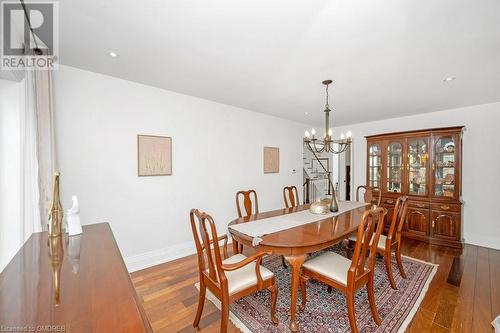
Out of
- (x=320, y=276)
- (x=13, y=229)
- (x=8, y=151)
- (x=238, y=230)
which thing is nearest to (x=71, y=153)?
(x=8, y=151)

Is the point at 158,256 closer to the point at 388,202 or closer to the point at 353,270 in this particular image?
the point at 353,270

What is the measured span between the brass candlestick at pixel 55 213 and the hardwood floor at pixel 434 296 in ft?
3.60

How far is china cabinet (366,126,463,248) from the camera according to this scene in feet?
11.3

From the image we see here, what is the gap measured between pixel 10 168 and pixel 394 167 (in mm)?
5386

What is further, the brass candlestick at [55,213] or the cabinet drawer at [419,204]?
the cabinet drawer at [419,204]

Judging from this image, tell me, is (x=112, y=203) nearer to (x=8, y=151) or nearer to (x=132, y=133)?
(x=132, y=133)

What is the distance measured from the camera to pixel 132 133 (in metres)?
2.68

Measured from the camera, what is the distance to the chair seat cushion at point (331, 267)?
68.2 inches

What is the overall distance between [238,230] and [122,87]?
2247 millimetres

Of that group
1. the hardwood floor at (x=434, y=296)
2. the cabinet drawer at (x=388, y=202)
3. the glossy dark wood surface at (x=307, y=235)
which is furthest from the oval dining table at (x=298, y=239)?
the cabinet drawer at (x=388, y=202)

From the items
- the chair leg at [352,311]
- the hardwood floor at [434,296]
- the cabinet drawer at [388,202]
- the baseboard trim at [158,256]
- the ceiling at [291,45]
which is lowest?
the hardwood floor at [434,296]

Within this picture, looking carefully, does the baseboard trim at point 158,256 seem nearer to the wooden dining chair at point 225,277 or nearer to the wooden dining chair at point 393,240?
the wooden dining chair at point 225,277

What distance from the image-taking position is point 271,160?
4.43 metres

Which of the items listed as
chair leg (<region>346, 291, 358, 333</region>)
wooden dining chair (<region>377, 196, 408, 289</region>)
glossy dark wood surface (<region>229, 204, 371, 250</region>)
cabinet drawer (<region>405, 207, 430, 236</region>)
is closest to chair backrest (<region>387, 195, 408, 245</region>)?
wooden dining chair (<region>377, 196, 408, 289</region>)
